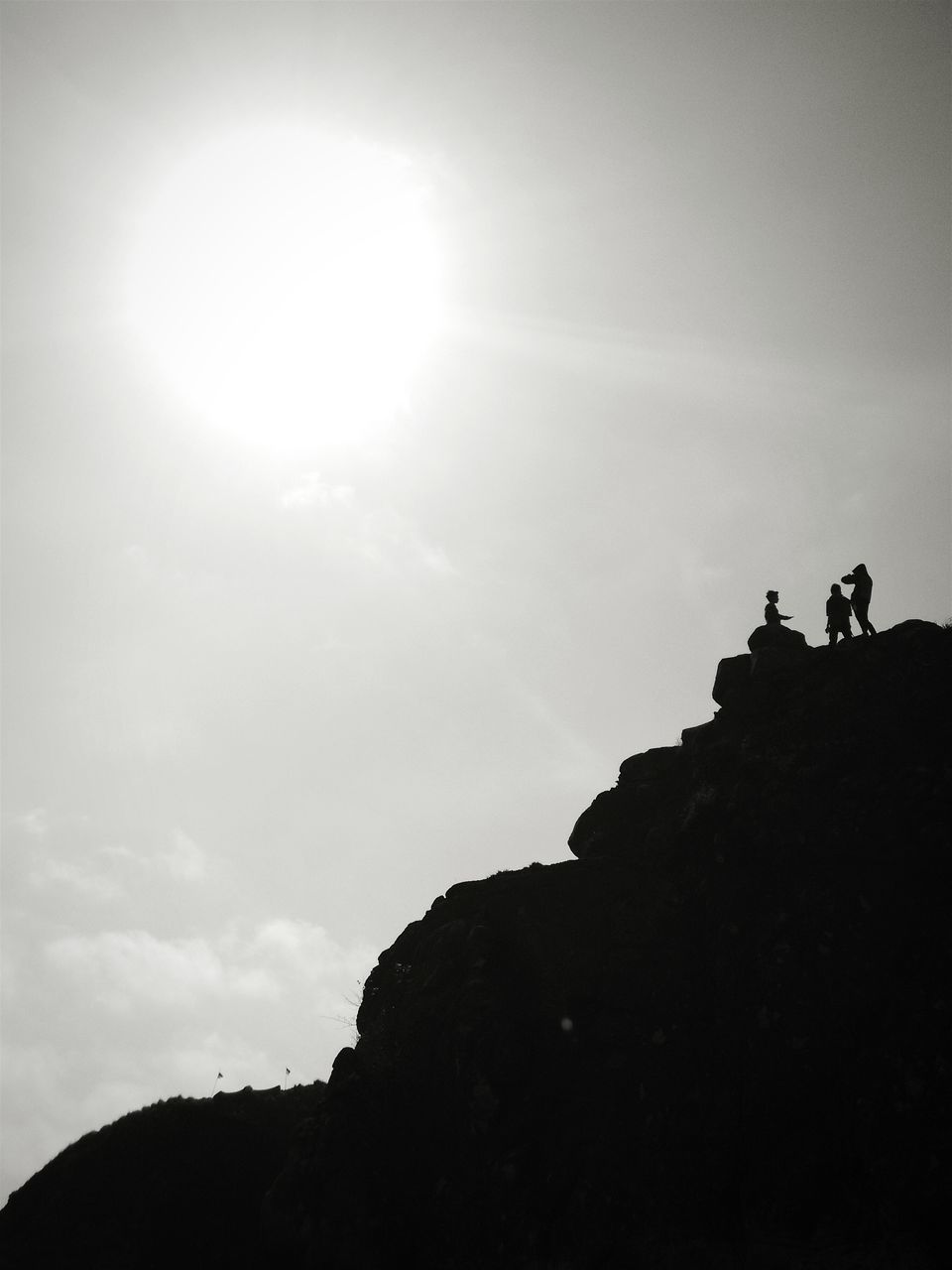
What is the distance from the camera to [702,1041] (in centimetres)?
2442

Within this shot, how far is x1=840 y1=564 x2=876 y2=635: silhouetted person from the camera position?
34.8 metres

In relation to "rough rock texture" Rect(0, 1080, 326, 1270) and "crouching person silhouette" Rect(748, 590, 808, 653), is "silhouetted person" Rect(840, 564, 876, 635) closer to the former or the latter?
"crouching person silhouette" Rect(748, 590, 808, 653)

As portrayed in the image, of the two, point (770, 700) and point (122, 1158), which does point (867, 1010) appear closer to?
point (770, 700)

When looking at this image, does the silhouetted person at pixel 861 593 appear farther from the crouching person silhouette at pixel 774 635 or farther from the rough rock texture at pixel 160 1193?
the rough rock texture at pixel 160 1193

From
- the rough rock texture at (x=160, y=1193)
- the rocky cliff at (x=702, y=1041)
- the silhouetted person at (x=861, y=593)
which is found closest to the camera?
the rocky cliff at (x=702, y=1041)

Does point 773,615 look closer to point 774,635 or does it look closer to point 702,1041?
point 774,635

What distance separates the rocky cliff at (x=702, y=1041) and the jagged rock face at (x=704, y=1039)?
0.07m

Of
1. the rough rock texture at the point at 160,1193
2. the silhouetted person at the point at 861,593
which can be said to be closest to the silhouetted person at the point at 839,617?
the silhouetted person at the point at 861,593

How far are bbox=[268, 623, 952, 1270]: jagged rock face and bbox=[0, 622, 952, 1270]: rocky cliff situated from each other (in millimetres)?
71

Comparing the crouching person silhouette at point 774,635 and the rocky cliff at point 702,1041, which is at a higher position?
the crouching person silhouette at point 774,635

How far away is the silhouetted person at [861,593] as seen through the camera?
34.8 metres

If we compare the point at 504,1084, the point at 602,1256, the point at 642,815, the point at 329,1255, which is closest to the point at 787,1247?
the point at 602,1256

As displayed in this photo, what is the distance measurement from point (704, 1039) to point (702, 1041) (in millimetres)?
93

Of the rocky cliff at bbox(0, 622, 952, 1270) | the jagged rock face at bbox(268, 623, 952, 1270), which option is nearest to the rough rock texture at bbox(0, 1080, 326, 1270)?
the rocky cliff at bbox(0, 622, 952, 1270)
